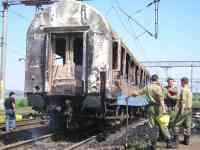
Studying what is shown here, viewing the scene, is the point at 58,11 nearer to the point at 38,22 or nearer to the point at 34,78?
the point at 38,22

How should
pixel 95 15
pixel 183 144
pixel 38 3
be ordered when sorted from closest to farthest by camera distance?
pixel 183 144 < pixel 95 15 < pixel 38 3

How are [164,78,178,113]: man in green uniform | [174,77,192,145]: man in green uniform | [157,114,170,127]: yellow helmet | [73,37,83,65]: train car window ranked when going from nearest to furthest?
[157,114,170,127]: yellow helmet
[174,77,192,145]: man in green uniform
[164,78,178,113]: man in green uniform
[73,37,83,65]: train car window

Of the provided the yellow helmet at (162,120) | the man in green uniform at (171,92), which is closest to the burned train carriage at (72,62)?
the man in green uniform at (171,92)

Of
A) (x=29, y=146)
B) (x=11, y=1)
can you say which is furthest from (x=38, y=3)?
(x=29, y=146)

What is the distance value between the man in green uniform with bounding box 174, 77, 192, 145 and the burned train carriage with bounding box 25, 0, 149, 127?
2.21 metres

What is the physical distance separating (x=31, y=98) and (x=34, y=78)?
609 mm

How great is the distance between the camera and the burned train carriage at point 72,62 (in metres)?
12.6

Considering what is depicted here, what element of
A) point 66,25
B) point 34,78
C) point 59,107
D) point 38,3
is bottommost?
point 59,107

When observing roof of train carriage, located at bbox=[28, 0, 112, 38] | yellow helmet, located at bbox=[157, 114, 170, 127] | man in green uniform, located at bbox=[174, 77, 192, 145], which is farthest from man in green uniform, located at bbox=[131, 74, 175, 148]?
roof of train carriage, located at bbox=[28, 0, 112, 38]

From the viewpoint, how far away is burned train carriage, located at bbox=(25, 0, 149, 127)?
1259 centimetres

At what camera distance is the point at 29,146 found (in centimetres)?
1185

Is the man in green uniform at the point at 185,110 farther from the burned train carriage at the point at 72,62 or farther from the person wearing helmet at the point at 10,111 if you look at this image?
the person wearing helmet at the point at 10,111

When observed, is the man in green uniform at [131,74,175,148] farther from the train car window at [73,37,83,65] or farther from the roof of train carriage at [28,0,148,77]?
the train car window at [73,37,83,65]

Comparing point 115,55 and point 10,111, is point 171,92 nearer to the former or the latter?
point 115,55
